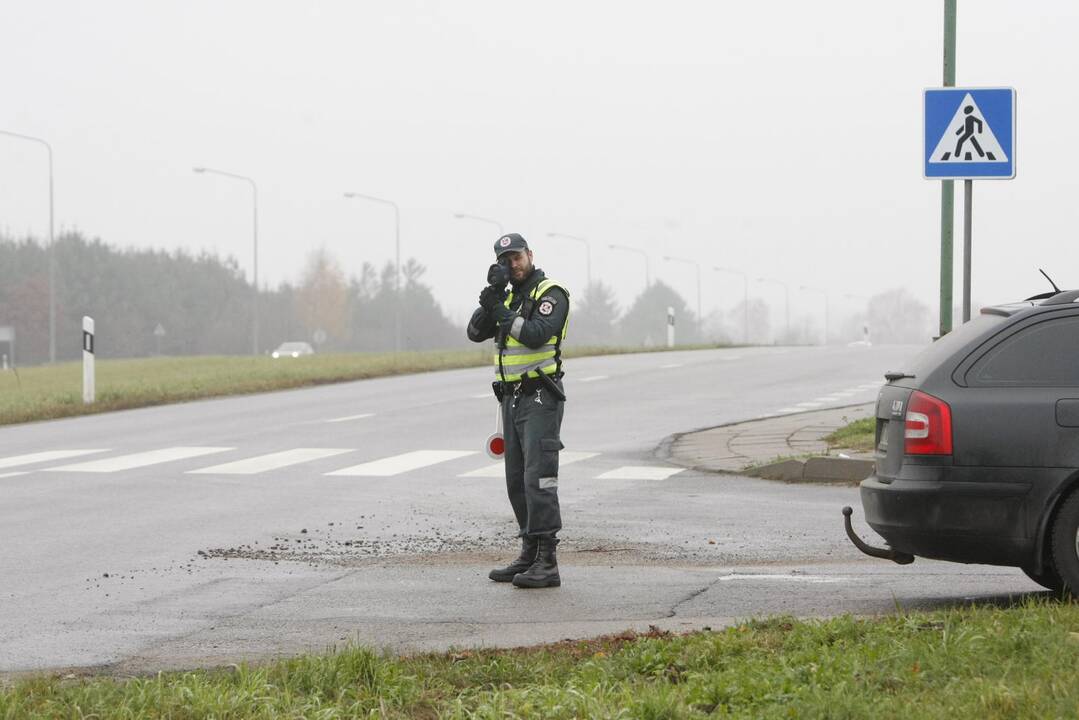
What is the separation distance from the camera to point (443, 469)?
15695mm

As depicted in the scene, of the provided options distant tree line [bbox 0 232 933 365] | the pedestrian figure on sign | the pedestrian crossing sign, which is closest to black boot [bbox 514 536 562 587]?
the pedestrian crossing sign

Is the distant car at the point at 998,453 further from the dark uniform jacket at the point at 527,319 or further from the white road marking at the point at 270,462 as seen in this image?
the white road marking at the point at 270,462

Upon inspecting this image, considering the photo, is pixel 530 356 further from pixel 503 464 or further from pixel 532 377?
pixel 503 464

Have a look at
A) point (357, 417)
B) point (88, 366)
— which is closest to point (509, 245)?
point (357, 417)

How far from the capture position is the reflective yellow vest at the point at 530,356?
877 centimetres

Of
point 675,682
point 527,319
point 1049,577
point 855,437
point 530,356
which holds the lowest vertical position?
point 675,682

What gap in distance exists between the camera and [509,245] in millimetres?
8766

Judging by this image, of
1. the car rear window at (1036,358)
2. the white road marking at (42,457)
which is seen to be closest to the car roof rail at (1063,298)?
the car rear window at (1036,358)

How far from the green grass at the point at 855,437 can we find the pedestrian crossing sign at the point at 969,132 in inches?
126

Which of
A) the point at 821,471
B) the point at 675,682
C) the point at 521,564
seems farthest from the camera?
the point at 821,471

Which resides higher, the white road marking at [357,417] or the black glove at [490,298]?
the black glove at [490,298]

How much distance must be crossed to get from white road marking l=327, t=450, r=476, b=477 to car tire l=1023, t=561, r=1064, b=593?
8401 millimetres

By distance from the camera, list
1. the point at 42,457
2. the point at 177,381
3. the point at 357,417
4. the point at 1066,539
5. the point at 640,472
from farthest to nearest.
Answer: the point at 177,381 → the point at 357,417 → the point at 42,457 → the point at 640,472 → the point at 1066,539

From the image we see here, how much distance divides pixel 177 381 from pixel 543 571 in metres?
24.0
